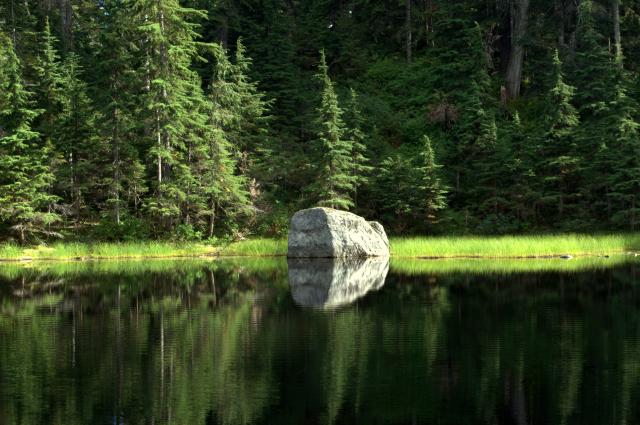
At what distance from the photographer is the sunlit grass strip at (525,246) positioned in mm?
36656

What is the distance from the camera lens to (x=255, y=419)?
10531 mm

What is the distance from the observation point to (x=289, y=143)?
4956cm

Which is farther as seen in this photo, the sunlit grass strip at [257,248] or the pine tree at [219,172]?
the pine tree at [219,172]

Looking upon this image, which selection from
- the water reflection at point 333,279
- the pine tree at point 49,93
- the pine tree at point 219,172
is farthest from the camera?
the pine tree at point 49,93

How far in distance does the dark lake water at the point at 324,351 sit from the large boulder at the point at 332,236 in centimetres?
1047

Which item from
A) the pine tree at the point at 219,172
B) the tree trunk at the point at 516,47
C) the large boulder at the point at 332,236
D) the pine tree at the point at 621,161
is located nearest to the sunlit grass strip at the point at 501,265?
the large boulder at the point at 332,236

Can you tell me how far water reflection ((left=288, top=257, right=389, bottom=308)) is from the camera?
2259cm

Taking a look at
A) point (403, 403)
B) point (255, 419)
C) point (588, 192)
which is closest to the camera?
point (255, 419)

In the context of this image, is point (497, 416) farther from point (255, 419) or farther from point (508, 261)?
point (508, 261)

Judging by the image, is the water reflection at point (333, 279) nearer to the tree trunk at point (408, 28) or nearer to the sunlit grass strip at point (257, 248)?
the sunlit grass strip at point (257, 248)

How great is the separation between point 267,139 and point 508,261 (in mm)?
19051

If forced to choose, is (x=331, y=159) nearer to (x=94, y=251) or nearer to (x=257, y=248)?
(x=257, y=248)

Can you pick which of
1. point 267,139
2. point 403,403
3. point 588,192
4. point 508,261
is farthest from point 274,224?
point 403,403

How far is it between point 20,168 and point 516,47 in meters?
33.4
